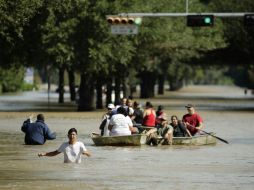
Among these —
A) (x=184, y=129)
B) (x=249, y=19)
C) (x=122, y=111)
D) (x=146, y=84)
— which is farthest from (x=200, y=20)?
(x=146, y=84)

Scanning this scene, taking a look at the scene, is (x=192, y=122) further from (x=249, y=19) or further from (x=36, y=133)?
(x=249, y=19)

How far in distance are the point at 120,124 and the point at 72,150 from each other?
8.79 meters

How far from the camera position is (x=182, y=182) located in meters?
20.4

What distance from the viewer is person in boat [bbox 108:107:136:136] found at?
3138cm

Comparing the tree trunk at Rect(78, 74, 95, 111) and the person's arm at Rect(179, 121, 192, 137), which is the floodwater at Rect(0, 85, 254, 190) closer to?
the person's arm at Rect(179, 121, 192, 137)

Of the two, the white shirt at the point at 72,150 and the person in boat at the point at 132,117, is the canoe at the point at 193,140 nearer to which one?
the person in boat at the point at 132,117

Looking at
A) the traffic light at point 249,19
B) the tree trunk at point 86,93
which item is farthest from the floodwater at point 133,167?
the tree trunk at point 86,93

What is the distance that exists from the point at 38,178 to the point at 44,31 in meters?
37.0

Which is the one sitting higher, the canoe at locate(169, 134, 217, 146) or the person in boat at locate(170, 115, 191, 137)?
the person in boat at locate(170, 115, 191, 137)

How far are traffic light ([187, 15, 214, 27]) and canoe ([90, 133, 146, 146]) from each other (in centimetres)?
1050

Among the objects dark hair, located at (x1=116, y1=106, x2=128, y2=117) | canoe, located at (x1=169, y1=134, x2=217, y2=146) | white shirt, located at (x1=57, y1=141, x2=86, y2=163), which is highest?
dark hair, located at (x1=116, y1=106, x2=128, y2=117)

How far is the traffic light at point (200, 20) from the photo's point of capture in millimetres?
41188

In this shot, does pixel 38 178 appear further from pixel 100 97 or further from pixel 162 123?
pixel 100 97

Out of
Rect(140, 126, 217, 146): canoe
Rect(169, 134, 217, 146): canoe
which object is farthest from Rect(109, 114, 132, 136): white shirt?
Rect(169, 134, 217, 146): canoe
